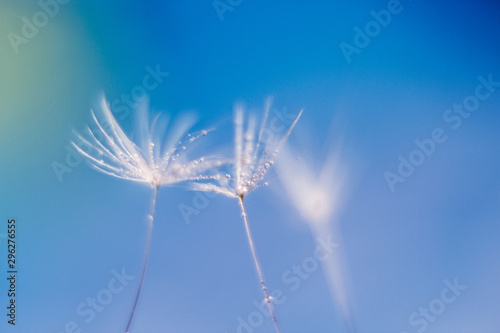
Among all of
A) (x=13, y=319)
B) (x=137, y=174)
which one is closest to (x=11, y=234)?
(x=13, y=319)

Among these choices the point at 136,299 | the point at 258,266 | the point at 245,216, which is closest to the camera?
the point at 136,299

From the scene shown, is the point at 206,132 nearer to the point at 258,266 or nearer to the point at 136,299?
the point at 258,266

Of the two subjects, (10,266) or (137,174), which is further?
(137,174)

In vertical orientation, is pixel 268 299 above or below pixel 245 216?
below

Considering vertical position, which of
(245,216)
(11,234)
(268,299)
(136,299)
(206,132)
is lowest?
(268,299)

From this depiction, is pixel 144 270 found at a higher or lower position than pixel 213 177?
lower

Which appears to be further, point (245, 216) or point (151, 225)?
point (245, 216)

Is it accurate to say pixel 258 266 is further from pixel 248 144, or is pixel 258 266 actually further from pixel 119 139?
pixel 119 139

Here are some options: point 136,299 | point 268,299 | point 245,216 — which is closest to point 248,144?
point 245,216

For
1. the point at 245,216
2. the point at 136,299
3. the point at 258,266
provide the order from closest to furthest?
1. the point at 136,299
2. the point at 258,266
3. the point at 245,216
